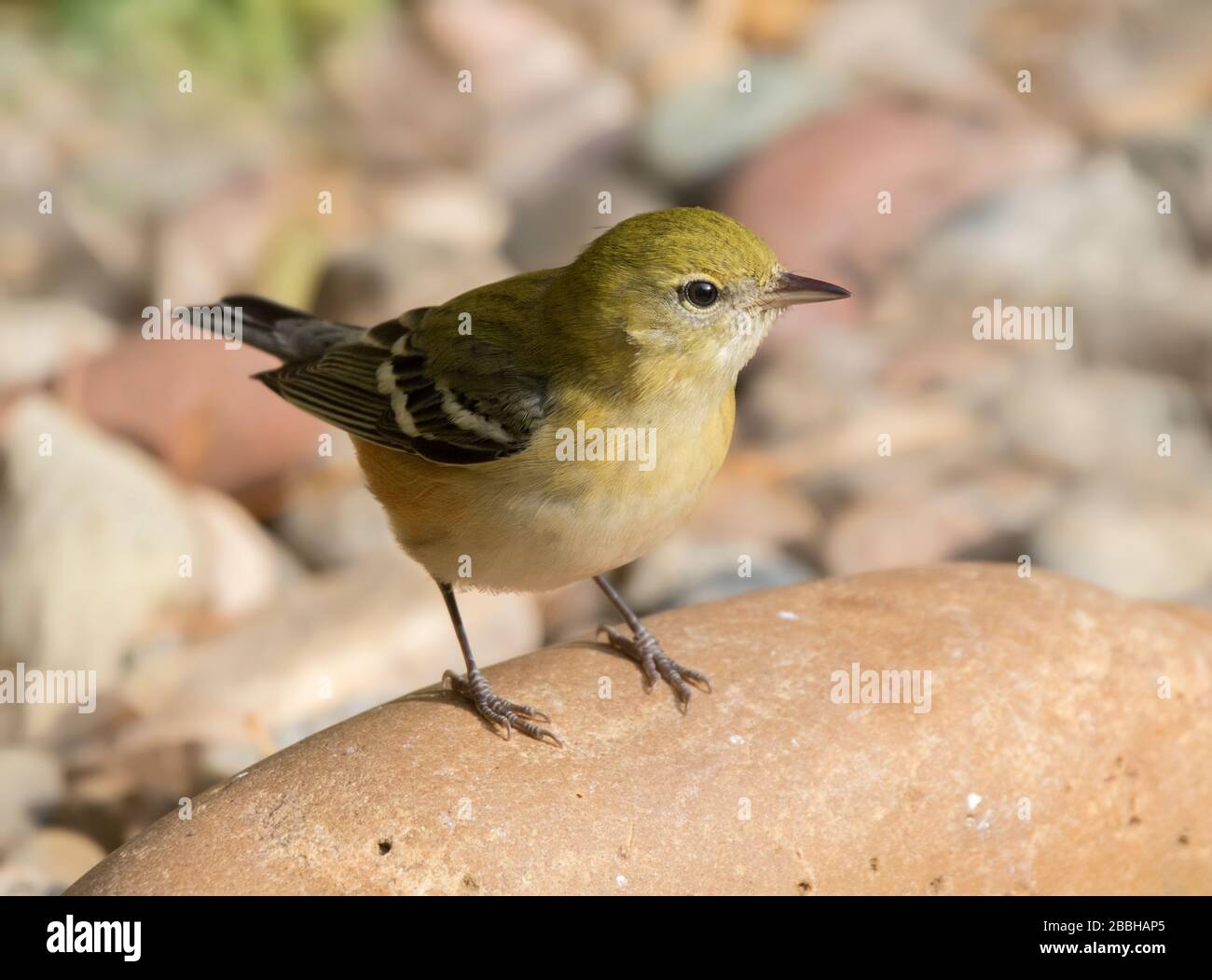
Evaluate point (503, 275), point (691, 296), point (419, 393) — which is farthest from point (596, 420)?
point (503, 275)

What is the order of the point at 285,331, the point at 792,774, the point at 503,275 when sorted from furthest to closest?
1. the point at 503,275
2. the point at 285,331
3. the point at 792,774

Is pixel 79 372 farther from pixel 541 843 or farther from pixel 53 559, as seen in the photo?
pixel 541 843

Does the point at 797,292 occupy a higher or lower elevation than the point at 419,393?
Result: higher

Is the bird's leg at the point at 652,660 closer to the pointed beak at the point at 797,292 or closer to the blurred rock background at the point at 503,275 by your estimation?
the pointed beak at the point at 797,292

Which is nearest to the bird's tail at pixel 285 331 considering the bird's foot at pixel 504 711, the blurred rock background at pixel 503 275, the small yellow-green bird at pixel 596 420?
the small yellow-green bird at pixel 596 420

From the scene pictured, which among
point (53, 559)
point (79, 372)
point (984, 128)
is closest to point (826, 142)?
point (984, 128)

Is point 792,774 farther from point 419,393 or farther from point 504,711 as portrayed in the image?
point 419,393

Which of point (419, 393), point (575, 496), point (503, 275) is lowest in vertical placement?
point (575, 496)
